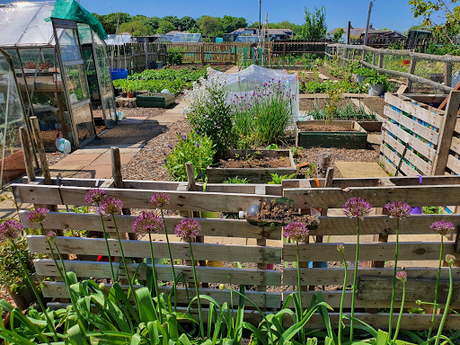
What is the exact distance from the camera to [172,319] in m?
1.84

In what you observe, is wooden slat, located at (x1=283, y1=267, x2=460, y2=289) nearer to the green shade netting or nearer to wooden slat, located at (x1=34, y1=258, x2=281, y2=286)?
wooden slat, located at (x1=34, y1=258, x2=281, y2=286)

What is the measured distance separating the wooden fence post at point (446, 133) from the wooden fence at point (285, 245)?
1.99 meters

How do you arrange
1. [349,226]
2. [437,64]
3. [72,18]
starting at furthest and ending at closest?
[437,64] < [72,18] < [349,226]

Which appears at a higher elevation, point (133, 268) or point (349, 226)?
point (349, 226)

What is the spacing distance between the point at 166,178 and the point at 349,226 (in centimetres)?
383

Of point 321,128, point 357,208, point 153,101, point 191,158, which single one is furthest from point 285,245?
point 153,101

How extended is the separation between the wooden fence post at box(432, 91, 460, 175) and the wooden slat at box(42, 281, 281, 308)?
3.09 m

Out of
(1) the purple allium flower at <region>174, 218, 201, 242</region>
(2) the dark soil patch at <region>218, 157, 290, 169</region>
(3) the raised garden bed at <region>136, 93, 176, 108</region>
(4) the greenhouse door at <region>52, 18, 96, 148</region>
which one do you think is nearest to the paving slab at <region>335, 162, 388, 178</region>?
(2) the dark soil patch at <region>218, 157, 290, 169</region>

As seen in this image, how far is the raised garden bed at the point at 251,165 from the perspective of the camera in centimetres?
475

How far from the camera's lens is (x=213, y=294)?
2.34 metres

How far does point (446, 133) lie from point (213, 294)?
3.46 meters

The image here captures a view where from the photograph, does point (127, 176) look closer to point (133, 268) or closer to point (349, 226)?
point (133, 268)

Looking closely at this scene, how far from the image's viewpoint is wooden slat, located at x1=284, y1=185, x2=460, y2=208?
2.06m

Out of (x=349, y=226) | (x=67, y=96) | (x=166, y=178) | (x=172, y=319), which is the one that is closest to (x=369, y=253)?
(x=349, y=226)
